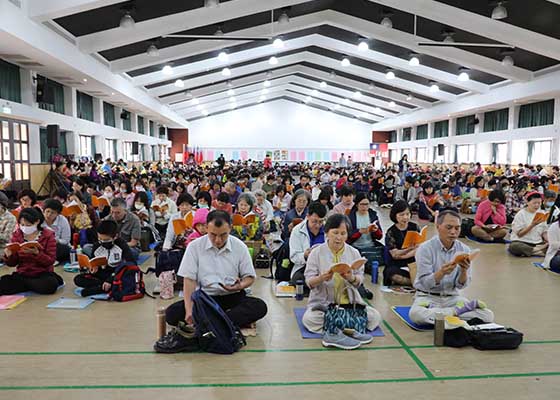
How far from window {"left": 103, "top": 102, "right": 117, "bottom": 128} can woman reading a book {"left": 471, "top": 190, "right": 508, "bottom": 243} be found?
604 inches

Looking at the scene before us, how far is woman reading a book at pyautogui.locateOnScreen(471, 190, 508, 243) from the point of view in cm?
783

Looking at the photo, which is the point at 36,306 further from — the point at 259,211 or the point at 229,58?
the point at 229,58

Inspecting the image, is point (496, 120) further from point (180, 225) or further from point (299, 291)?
point (180, 225)

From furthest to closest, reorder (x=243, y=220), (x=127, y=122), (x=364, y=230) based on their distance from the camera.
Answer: (x=127, y=122), (x=243, y=220), (x=364, y=230)

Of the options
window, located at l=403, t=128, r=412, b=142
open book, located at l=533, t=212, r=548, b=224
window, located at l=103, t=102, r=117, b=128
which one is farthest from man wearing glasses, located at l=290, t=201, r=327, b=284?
window, located at l=403, t=128, r=412, b=142

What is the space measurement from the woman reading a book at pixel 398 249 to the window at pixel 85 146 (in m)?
13.7

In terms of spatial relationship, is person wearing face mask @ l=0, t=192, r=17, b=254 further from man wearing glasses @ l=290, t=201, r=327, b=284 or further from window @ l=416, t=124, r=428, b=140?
window @ l=416, t=124, r=428, b=140

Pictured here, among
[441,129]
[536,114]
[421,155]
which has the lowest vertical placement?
[421,155]

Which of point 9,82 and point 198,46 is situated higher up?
point 198,46

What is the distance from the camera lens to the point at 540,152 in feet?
57.4

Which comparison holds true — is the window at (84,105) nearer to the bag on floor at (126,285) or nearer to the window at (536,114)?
the bag on floor at (126,285)

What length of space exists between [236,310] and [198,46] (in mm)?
11822

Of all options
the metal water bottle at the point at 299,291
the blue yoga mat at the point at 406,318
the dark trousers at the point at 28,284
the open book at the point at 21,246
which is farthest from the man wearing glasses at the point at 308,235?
the open book at the point at 21,246

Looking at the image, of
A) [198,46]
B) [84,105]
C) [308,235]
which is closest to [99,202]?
[308,235]
